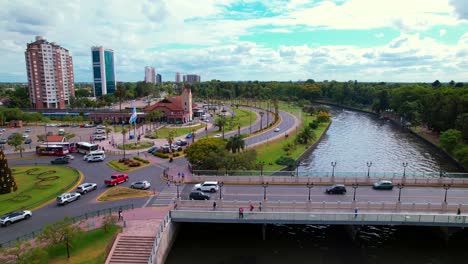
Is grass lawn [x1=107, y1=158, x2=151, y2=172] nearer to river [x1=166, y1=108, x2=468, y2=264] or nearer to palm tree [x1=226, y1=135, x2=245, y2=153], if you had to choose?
palm tree [x1=226, y1=135, x2=245, y2=153]

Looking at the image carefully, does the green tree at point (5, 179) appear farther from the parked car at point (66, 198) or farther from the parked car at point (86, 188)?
the parked car at point (66, 198)

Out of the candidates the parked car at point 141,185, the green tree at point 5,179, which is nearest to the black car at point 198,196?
the parked car at point 141,185

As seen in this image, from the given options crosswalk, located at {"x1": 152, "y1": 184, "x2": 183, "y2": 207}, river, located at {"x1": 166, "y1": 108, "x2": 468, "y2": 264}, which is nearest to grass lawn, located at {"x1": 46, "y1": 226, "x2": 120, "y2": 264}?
river, located at {"x1": 166, "y1": 108, "x2": 468, "y2": 264}

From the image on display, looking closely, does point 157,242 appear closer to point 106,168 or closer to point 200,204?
point 200,204

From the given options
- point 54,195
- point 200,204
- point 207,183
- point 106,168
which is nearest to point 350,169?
point 207,183

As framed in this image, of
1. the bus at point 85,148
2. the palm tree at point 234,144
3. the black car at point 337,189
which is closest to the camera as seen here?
the black car at point 337,189

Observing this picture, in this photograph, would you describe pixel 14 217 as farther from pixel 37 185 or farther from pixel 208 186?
pixel 208 186
